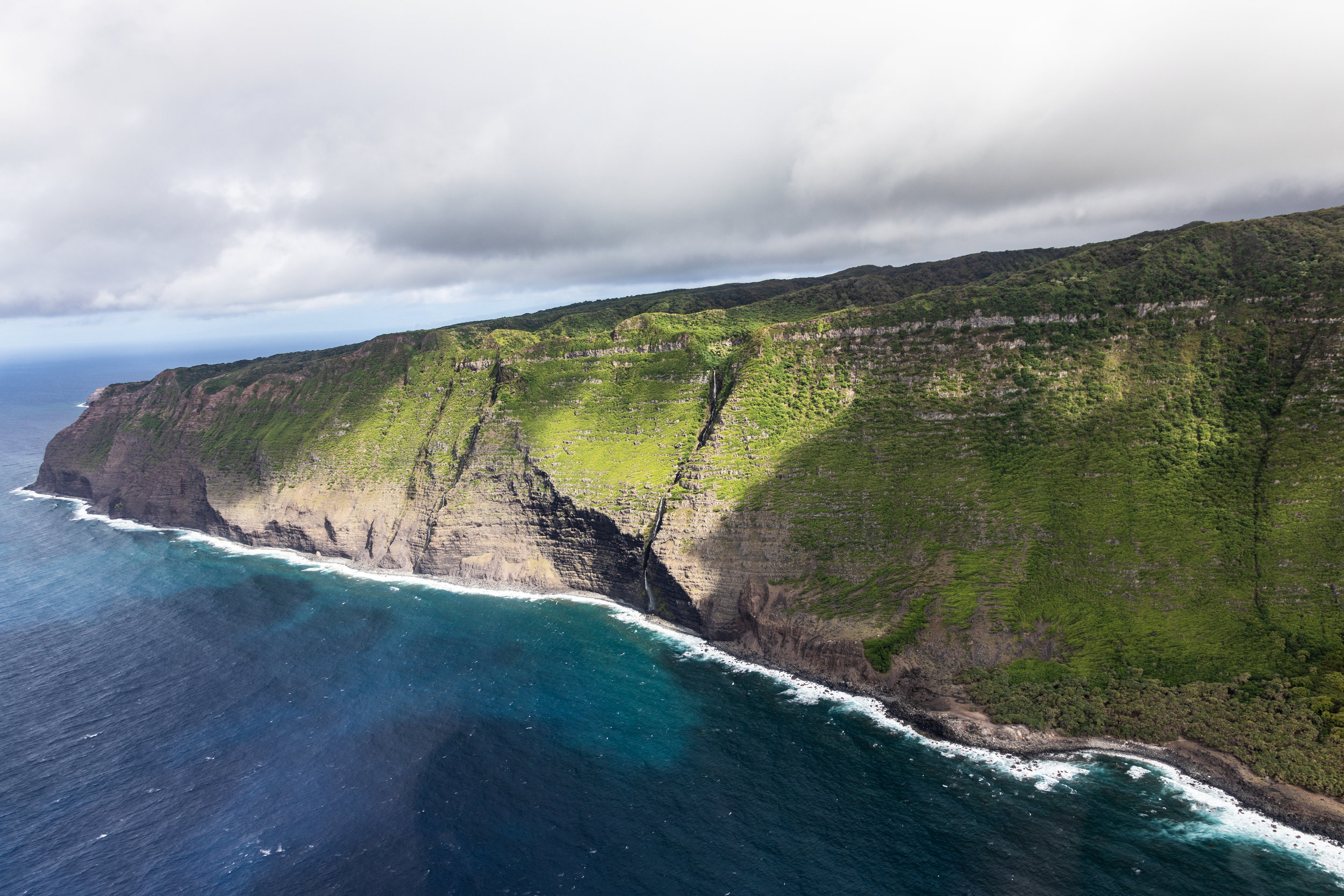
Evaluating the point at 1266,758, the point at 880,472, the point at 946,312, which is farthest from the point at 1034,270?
the point at 1266,758

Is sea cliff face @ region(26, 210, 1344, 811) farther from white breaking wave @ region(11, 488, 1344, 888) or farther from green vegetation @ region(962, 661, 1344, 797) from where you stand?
white breaking wave @ region(11, 488, 1344, 888)

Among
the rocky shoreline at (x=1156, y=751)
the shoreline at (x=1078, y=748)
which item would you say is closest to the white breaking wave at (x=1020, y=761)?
the shoreline at (x=1078, y=748)

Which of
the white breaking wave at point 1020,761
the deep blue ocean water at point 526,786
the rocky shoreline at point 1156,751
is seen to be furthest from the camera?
the rocky shoreline at point 1156,751

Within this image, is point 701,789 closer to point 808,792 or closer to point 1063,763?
point 808,792

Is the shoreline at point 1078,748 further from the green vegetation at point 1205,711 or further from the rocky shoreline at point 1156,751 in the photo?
the green vegetation at point 1205,711

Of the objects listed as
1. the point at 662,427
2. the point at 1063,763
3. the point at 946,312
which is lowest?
the point at 1063,763

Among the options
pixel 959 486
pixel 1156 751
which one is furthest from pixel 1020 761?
pixel 959 486

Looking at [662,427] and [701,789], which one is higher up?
[662,427]
